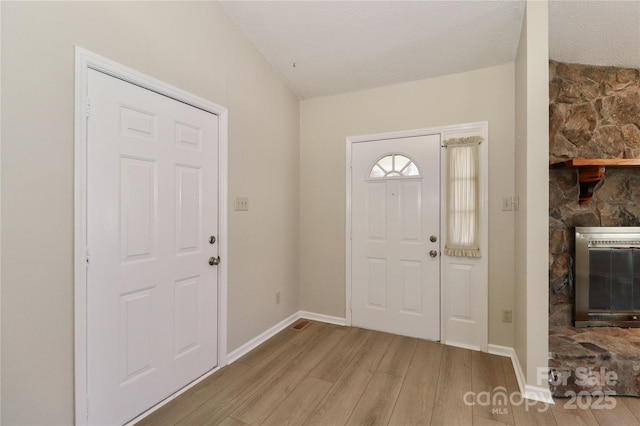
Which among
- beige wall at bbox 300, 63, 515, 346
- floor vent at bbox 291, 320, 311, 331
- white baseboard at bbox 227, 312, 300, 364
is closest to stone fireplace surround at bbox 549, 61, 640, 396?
beige wall at bbox 300, 63, 515, 346

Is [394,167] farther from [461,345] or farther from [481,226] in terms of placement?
[461,345]

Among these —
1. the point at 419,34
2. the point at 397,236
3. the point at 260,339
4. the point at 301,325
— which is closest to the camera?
the point at 419,34

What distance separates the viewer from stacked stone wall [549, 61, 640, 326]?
97.4 inches

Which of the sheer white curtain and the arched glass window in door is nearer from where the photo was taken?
the sheer white curtain

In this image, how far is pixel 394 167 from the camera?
3018mm

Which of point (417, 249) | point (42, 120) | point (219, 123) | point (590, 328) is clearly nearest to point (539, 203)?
point (417, 249)

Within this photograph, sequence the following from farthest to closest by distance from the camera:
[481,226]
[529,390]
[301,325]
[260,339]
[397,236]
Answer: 1. [301,325]
2. [397,236]
3. [260,339]
4. [481,226]
5. [529,390]

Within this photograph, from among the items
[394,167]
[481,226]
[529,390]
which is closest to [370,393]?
[529,390]

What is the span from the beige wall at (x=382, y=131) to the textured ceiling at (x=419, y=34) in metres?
0.19

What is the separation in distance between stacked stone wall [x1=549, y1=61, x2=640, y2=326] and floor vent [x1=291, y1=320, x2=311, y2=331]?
7.53 feet

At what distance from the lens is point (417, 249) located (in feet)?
9.57

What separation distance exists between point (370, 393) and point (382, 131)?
7.80 ft

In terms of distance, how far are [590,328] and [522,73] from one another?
2128 mm

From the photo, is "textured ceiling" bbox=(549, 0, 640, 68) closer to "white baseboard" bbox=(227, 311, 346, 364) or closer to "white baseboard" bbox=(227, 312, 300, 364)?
"white baseboard" bbox=(227, 311, 346, 364)
